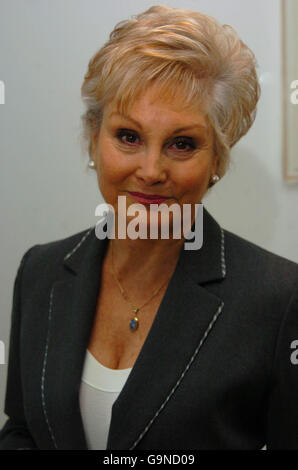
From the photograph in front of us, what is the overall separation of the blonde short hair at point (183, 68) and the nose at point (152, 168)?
0.10 meters

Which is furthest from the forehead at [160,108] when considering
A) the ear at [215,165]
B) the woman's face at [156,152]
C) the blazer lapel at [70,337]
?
the blazer lapel at [70,337]

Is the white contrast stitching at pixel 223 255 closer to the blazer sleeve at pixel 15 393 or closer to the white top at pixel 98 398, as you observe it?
the white top at pixel 98 398

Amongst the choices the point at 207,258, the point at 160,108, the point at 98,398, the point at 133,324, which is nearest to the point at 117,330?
the point at 133,324

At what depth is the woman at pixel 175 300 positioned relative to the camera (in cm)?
99

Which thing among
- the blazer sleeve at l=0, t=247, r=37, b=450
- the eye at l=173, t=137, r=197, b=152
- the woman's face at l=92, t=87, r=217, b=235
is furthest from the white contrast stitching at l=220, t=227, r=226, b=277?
the blazer sleeve at l=0, t=247, r=37, b=450

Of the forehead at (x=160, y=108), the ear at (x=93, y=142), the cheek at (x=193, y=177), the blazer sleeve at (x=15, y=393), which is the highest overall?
the forehead at (x=160, y=108)

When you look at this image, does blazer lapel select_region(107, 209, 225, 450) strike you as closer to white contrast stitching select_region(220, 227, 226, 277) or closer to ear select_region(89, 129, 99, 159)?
white contrast stitching select_region(220, 227, 226, 277)

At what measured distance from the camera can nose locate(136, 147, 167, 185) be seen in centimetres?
99

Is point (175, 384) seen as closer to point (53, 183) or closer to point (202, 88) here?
point (202, 88)

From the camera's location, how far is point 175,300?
1080 mm

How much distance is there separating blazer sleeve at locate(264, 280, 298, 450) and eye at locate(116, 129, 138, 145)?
1.41 feet

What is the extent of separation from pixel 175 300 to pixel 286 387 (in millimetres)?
267

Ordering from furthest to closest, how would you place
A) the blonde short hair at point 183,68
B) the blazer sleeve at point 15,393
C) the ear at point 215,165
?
the blazer sleeve at point 15,393
the ear at point 215,165
the blonde short hair at point 183,68
